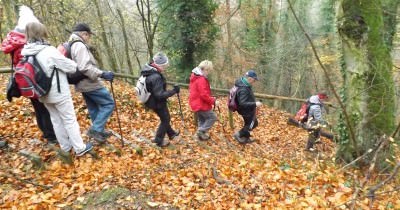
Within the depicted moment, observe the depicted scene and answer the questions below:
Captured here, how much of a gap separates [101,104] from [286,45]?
52.1 feet

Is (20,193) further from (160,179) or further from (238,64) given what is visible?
(238,64)

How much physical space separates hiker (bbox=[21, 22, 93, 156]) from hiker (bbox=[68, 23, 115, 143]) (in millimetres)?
392

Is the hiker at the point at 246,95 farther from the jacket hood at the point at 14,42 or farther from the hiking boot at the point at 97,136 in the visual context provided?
the jacket hood at the point at 14,42

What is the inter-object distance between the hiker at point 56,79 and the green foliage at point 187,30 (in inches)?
367

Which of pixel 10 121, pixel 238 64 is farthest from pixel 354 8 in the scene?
pixel 238 64

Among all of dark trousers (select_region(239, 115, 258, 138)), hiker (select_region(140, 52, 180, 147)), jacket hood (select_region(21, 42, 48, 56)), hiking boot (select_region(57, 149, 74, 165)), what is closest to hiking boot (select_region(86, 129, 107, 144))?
hiking boot (select_region(57, 149, 74, 165))

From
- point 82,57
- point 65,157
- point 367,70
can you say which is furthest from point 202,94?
point 367,70

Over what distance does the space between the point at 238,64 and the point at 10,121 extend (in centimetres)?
1698

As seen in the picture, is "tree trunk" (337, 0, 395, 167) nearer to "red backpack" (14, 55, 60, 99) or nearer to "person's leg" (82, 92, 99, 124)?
"person's leg" (82, 92, 99, 124)

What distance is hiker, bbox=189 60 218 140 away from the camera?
6.84m

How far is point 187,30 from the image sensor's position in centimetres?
1455

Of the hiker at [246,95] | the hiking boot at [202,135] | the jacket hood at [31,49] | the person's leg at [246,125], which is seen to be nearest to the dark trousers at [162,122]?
the hiking boot at [202,135]

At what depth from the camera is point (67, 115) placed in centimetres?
505

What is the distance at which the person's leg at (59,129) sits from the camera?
5090 mm
